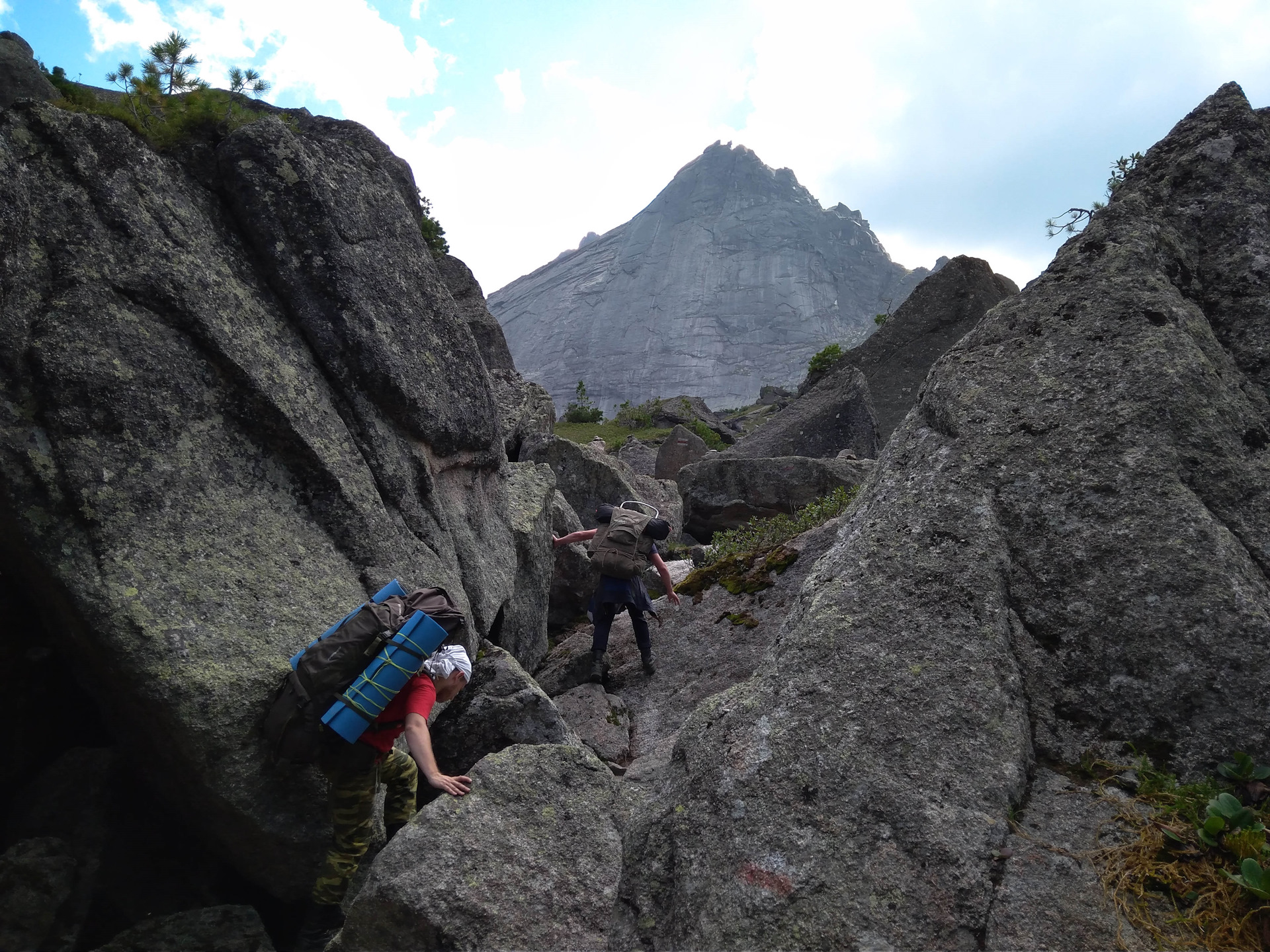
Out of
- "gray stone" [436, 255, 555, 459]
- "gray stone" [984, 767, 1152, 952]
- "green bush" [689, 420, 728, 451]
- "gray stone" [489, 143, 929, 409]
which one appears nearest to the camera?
"gray stone" [984, 767, 1152, 952]

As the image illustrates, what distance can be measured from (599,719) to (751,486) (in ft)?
35.0

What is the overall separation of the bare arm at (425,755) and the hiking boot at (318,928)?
4.93 feet

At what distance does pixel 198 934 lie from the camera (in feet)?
19.1

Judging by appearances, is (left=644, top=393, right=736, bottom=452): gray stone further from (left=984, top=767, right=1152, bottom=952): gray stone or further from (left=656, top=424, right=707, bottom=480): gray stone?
(left=984, top=767, right=1152, bottom=952): gray stone

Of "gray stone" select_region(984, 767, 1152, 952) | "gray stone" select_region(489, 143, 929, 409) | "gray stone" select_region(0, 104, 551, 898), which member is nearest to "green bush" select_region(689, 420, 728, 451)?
"gray stone" select_region(0, 104, 551, 898)

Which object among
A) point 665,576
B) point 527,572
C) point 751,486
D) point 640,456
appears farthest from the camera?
point 640,456

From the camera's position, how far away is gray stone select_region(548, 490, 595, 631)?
13750 mm

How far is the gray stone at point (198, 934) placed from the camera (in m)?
5.72

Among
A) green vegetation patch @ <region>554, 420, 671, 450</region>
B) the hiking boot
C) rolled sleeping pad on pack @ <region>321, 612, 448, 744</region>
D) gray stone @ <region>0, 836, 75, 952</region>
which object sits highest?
green vegetation patch @ <region>554, 420, 671, 450</region>

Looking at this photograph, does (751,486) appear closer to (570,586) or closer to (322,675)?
(570,586)

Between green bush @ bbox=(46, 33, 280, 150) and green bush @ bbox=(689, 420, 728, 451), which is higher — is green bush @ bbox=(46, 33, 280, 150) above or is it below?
above

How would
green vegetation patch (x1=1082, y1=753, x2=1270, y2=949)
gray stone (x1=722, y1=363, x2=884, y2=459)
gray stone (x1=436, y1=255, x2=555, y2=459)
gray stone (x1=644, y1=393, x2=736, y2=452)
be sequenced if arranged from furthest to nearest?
gray stone (x1=644, y1=393, x2=736, y2=452)
gray stone (x1=722, y1=363, x2=884, y2=459)
gray stone (x1=436, y1=255, x2=555, y2=459)
green vegetation patch (x1=1082, y1=753, x2=1270, y2=949)

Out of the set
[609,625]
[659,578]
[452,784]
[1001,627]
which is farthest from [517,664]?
[659,578]

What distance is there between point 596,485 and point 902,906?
14.7 meters
